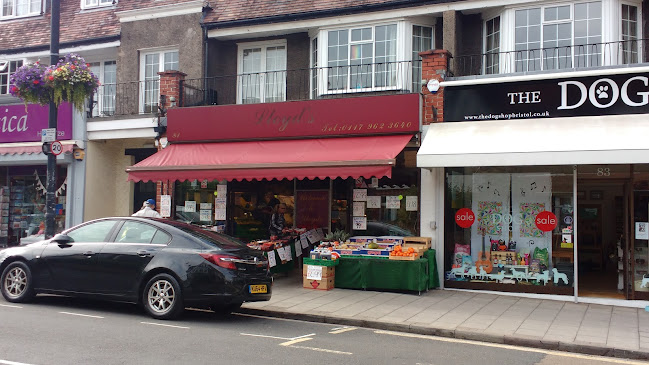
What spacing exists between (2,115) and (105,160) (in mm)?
3111

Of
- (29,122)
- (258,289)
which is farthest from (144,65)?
(258,289)

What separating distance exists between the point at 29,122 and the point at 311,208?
27.0ft

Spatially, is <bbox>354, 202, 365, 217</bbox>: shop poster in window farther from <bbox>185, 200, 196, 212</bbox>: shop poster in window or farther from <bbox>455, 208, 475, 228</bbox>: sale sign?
<bbox>185, 200, 196, 212</bbox>: shop poster in window

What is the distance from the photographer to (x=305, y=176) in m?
11.0

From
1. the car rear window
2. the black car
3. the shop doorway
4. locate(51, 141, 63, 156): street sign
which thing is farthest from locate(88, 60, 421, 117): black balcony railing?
the black car

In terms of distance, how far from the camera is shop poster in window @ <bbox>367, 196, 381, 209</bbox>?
1275 centimetres

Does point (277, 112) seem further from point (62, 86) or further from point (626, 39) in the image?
point (626, 39)

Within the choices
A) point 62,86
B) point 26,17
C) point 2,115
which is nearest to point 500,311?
point 62,86

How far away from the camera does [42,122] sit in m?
15.4

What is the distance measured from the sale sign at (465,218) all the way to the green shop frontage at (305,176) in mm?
A: 920

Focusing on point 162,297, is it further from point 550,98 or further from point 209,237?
point 550,98

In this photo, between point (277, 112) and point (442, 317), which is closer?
point (442, 317)

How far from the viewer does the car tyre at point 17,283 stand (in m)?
9.10

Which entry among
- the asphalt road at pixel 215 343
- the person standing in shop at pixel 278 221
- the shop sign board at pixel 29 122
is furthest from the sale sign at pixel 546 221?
the shop sign board at pixel 29 122
